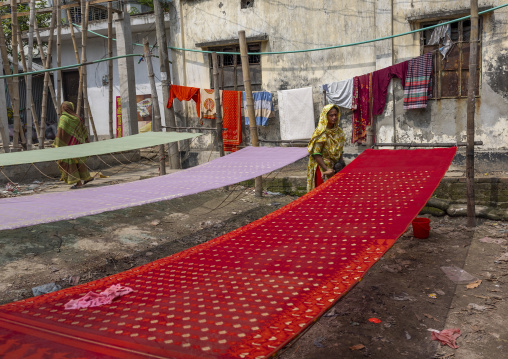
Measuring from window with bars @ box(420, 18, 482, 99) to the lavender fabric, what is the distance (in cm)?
305

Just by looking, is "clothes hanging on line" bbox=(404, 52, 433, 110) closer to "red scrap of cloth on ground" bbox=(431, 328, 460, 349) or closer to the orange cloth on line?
the orange cloth on line

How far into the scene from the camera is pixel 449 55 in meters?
7.28

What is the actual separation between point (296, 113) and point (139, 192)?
4683mm

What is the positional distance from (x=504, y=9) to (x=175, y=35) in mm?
5775

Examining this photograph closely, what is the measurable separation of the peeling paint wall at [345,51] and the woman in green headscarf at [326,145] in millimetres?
3431

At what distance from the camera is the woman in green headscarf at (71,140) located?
741cm

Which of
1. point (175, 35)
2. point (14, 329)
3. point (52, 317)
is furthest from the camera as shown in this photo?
point (175, 35)

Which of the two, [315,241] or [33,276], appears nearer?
[315,241]

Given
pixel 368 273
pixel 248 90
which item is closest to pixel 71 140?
pixel 248 90

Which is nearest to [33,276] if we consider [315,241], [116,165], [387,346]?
[315,241]

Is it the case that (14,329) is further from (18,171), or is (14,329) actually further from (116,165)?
(116,165)

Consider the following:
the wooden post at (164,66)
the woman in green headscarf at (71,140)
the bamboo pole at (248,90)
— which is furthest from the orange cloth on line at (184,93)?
the bamboo pole at (248,90)

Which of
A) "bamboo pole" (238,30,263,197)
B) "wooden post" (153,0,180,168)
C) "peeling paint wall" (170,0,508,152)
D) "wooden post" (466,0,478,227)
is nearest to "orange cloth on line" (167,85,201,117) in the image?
"wooden post" (153,0,180,168)

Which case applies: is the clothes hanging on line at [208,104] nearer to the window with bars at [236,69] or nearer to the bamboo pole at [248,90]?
the window with bars at [236,69]
